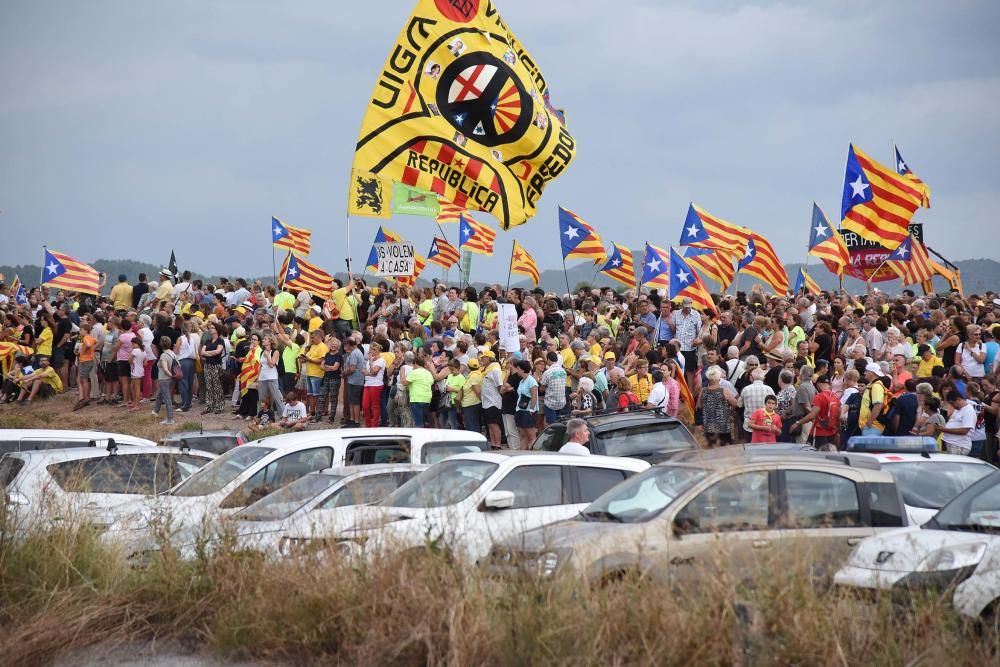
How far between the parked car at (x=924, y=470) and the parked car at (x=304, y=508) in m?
5.05

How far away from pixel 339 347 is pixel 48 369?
10926mm

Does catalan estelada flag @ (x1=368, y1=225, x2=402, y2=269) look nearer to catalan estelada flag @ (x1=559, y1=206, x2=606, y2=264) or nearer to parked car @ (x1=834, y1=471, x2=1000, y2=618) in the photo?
catalan estelada flag @ (x1=559, y1=206, x2=606, y2=264)

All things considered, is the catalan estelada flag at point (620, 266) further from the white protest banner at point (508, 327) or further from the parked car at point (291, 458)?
the parked car at point (291, 458)

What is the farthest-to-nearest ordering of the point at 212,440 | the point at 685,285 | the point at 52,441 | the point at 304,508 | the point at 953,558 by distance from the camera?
the point at 685,285
the point at 212,440
the point at 52,441
the point at 304,508
the point at 953,558

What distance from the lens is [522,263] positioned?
30391 millimetres

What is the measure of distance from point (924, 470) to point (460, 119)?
8763mm

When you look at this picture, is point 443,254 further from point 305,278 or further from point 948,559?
point 948,559

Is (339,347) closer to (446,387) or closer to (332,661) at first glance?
(446,387)

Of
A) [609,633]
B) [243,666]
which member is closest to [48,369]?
[243,666]

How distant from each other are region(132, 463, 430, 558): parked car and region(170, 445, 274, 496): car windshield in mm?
1121

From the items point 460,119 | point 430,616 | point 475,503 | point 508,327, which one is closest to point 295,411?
point 508,327

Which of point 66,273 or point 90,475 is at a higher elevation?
point 66,273

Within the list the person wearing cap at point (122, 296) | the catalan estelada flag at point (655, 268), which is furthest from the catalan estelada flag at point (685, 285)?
the person wearing cap at point (122, 296)

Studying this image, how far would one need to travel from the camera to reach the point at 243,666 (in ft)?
26.4
